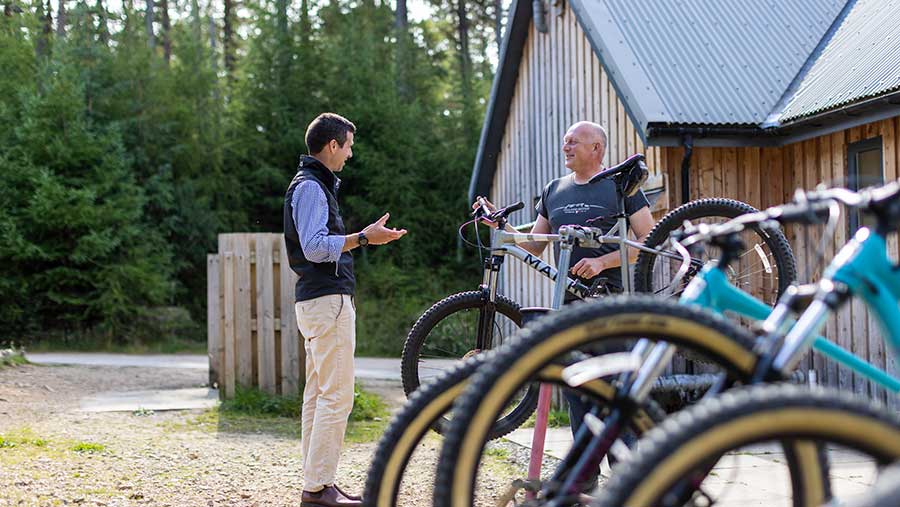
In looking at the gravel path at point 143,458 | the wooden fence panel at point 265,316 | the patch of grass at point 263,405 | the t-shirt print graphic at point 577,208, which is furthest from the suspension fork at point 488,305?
the wooden fence panel at point 265,316

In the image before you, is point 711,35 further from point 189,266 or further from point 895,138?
point 189,266

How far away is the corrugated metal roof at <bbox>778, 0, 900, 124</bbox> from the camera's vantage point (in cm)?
764

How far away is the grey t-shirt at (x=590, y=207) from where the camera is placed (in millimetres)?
5012

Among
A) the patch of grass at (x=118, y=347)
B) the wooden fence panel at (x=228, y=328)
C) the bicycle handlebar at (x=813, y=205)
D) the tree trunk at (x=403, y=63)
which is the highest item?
the tree trunk at (x=403, y=63)

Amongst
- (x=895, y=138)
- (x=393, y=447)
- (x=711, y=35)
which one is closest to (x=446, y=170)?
(x=711, y=35)

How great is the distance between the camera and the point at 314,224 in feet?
15.6

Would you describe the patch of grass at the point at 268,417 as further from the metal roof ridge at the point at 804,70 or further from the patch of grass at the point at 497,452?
the metal roof ridge at the point at 804,70

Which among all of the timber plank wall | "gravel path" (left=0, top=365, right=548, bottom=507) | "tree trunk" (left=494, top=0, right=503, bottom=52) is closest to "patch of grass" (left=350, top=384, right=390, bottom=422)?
"gravel path" (left=0, top=365, right=548, bottom=507)

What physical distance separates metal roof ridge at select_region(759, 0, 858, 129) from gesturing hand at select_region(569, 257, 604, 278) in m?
4.44

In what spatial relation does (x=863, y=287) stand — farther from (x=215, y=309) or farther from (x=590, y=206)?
(x=215, y=309)

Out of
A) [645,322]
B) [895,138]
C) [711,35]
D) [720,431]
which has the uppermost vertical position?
[711,35]

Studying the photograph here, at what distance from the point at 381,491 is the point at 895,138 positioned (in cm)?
646

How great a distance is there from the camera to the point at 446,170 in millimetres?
23875

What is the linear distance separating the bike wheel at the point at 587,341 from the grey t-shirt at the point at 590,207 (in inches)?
115
